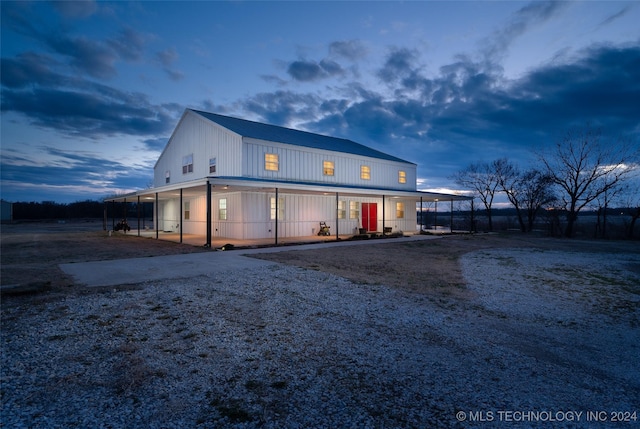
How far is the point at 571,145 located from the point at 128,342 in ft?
108

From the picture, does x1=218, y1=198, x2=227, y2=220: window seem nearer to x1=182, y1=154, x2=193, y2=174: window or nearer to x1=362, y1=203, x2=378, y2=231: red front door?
x1=182, y1=154, x2=193, y2=174: window

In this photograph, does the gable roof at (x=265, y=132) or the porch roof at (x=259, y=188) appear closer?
the porch roof at (x=259, y=188)

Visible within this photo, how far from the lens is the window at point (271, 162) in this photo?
19.7 m

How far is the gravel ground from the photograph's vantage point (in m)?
3.01

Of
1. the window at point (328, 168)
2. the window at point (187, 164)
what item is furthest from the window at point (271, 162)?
the window at point (187, 164)

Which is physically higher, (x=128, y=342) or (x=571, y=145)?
(x=571, y=145)

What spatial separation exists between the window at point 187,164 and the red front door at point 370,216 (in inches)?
494

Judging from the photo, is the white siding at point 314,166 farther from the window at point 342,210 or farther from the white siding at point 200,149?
the window at point 342,210

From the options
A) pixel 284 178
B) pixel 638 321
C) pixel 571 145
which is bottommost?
pixel 638 321

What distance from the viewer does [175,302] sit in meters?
6.27

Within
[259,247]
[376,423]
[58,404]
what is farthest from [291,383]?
[259,247]

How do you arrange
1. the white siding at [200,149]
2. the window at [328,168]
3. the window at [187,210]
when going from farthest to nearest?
1. the window at [187,210]
2. the window at [328,168]
3. the white siding at [200,149]

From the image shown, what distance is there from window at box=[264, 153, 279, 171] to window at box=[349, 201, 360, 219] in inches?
252

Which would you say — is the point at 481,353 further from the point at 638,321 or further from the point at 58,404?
the point at 58,404
